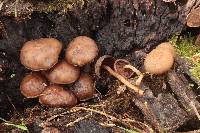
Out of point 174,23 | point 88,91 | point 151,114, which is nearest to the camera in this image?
point 151,114

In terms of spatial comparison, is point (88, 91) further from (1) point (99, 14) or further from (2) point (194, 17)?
(2) point (194, 17)

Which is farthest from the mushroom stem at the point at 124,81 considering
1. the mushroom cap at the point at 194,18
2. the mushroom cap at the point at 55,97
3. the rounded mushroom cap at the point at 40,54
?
the mushroom cap at the point at 194,18

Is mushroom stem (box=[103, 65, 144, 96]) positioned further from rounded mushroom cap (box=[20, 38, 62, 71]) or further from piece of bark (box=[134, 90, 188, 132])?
rounded mushroom cap (box=[20, 38, 62, 71])

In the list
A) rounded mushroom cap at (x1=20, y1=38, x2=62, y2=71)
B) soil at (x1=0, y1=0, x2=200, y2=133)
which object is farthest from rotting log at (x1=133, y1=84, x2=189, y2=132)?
rounded mushroom cap at (x1=20, y1=38, x2=62, y2=71)

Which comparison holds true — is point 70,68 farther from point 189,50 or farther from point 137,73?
point 189,50

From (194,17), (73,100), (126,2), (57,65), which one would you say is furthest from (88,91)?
(194,17)

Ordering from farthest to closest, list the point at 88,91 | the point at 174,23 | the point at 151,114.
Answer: the point at 174,23 → the point at 88,91 → the point at 151,114
